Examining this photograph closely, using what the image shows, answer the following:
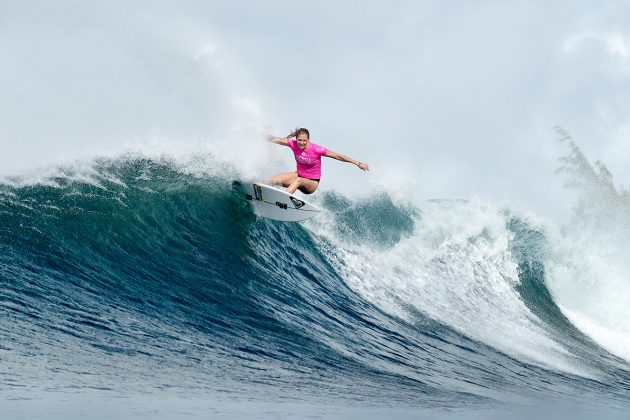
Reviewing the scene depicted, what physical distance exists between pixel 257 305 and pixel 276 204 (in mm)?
2343

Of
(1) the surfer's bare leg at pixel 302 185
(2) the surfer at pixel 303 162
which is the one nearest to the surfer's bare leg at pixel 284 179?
(2) the surfer at pixel 303 162

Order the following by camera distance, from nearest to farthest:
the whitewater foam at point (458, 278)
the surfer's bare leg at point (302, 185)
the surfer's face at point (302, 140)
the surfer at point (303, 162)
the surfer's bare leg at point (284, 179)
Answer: the surfer's face at point (302, 140) → the surfer at point (303, 162) → the surfer's bare leg at point (302, 185) → the surfer's bare leg at point (284, 179) → the whitewater foam at point (458, 278)

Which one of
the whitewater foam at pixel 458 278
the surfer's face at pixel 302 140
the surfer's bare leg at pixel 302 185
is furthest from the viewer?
the whitewater foam at pixel 458 278

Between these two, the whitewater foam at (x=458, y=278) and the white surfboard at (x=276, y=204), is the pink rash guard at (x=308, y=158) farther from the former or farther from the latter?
the whitewater foam at (x=458, y=278)

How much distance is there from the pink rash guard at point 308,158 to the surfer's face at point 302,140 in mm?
106

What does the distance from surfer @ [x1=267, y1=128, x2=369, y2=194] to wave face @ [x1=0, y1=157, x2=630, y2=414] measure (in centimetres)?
106

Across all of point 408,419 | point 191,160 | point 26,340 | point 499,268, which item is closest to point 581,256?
point 499,268

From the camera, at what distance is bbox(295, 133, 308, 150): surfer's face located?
10016mm

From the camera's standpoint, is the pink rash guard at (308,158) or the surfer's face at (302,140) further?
the pink rash guard at (308,158)

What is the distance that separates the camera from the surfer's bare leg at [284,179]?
1059 cm

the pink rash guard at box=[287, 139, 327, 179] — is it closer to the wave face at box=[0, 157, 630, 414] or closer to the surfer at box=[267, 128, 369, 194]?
the surfer at box=[267, 128, 369, 194]

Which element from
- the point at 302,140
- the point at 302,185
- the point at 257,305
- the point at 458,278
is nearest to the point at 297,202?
the point at 302,185

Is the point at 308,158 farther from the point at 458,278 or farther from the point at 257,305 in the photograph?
the point at 458,278

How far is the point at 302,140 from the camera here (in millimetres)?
10055
